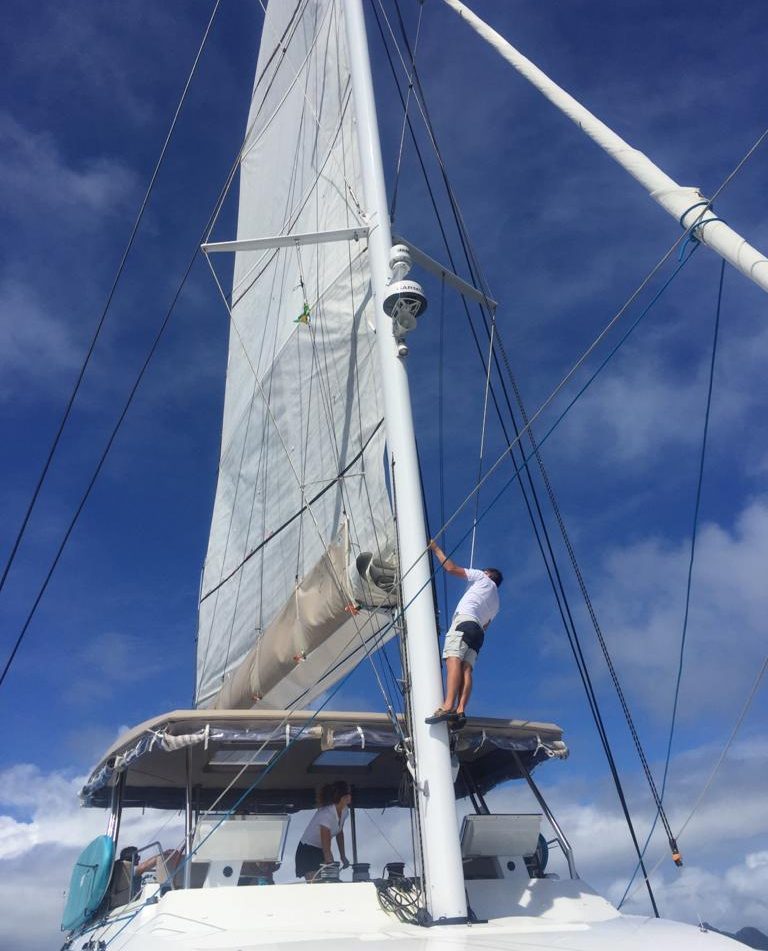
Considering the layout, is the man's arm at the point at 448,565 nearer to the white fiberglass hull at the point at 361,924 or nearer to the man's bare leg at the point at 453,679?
the man's bare leg at the point at 453,679

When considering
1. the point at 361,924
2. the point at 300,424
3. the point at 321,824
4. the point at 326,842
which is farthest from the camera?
the point at 300,424

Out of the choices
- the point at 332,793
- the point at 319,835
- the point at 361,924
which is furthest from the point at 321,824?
the point at 361,924

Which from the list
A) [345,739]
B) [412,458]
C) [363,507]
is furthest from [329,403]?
[345,739]

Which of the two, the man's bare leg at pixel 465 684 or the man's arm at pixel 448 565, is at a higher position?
the man's arm at pixel 448 565

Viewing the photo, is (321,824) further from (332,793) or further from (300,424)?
(300,424)

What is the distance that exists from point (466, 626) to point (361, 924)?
2066 mm

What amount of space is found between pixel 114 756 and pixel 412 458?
3.76 meters

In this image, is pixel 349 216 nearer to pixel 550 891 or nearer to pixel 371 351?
pixel 371 351

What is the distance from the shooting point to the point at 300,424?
8.62 metres

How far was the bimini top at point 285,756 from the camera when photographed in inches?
236

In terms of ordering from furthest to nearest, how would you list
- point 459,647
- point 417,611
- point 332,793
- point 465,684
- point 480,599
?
1. point 332,793
2. point 480,599
3. point 459,647
4. point 465,684
5. point 417,611

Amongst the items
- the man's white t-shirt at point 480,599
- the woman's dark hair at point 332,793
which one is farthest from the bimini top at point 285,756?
the man's white t-shirt at point 480,599

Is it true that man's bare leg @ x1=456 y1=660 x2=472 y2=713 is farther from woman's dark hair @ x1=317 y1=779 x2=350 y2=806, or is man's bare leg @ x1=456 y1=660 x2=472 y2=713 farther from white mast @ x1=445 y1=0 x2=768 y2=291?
white mast @ x1=445 y1=0 x2=768 y2=291

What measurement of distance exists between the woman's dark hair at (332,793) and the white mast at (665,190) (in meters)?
5.67
